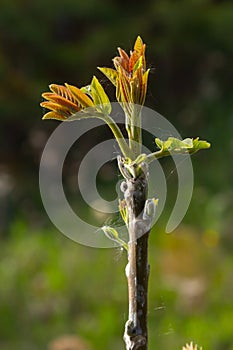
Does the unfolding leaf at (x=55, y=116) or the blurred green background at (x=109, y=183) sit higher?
the blurred green background at (x=109, y=183)

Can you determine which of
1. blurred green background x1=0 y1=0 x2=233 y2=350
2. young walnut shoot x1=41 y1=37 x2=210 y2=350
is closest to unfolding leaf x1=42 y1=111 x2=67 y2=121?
young walnut shoot x1=41 y1=37 x2=210 y2=350

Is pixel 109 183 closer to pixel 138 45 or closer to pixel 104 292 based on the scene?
pixel 104 292

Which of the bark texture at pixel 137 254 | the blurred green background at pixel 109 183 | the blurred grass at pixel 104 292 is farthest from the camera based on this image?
the blurred green background at pixel 109 183

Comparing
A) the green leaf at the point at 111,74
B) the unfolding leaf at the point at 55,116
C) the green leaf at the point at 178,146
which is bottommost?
the green leaf at the point at 178,146

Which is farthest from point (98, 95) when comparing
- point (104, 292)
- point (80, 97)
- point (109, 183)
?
point (109, 183)

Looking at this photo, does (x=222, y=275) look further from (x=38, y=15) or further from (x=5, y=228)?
(x=38, y=15)

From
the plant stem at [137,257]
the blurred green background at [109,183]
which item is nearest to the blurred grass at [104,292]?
the blurred green background at [109,183]

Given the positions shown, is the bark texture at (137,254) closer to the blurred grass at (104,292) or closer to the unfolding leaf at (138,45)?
the unfolding leaf at (138,45)

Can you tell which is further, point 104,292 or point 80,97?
point 104,292
